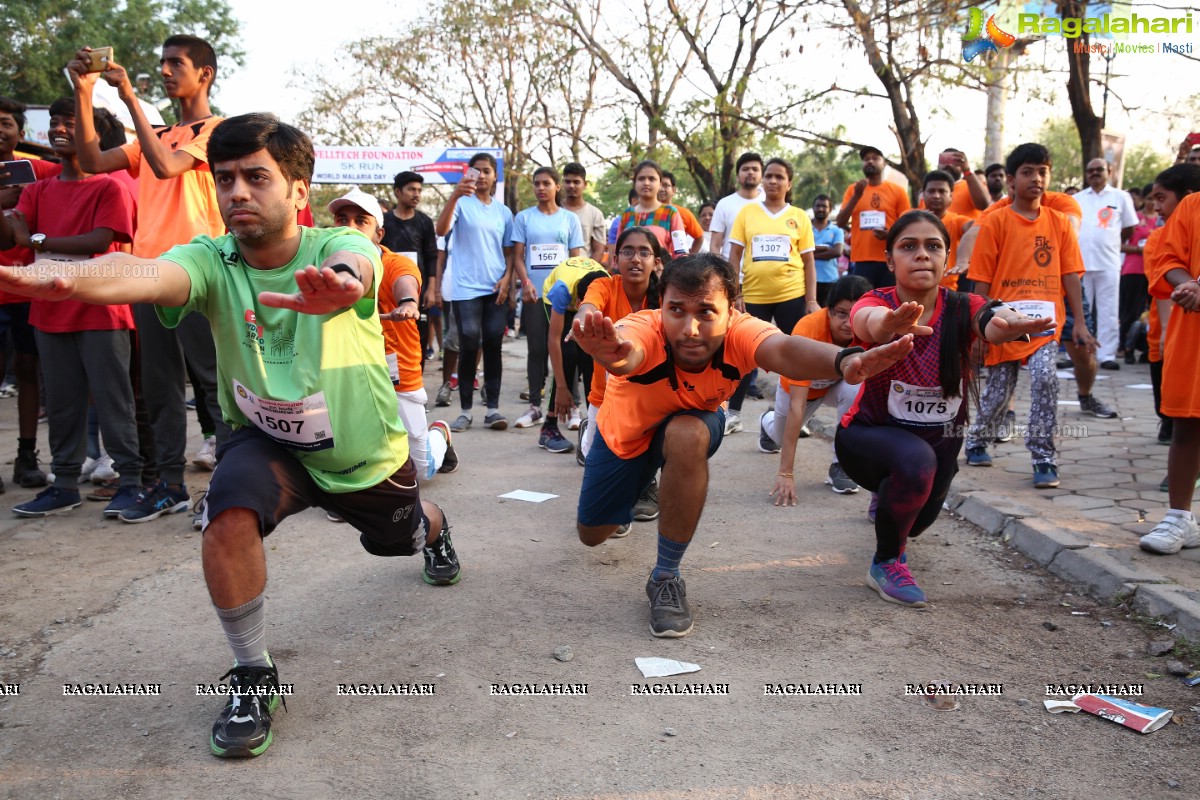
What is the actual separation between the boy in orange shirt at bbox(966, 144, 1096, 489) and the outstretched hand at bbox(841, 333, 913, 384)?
11.4 feet

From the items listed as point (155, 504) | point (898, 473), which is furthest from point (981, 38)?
point (155, 504)

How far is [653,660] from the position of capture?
3.45 m

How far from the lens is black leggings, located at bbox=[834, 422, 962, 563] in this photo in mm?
4062

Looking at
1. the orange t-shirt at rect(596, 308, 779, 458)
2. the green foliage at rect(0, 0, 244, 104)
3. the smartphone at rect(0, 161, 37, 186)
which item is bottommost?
the orange t-shirt at rect(596, 308, 779, 458)

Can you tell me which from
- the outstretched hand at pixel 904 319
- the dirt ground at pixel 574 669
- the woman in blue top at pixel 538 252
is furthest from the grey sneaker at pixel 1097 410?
the outstretched hand at pixel 904 319

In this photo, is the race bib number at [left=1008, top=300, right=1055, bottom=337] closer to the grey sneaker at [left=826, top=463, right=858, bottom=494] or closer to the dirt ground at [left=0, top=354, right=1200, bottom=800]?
the grey sneaker at [left=826, top=463, right=858, bottom=494]

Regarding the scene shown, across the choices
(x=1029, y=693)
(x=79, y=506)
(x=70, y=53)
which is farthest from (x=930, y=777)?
(x=70, y=53)

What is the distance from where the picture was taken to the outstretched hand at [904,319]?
2885mm

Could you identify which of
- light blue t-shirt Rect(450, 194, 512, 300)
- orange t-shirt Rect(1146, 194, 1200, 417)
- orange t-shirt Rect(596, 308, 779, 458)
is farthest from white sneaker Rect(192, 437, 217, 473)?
orange t-shirt Rect(1146, 194, 1200, 417)

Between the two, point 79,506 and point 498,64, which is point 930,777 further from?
point 498,64

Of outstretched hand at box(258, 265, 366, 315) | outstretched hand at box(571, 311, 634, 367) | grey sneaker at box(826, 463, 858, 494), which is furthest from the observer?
grey sneaker at box(826, 463, 858, 494)

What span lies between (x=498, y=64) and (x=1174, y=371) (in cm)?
2377

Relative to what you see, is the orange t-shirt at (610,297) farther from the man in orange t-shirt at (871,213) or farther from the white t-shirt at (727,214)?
the man in orange t-shirt at (871,213)

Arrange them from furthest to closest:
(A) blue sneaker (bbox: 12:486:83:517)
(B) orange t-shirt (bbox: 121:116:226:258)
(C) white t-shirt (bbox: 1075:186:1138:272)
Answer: (C) white t-shirt (bbox: 1075:186:1138:272), (A) blue sneaker (bbox: 12:486:83:517), (B) orange t-shirt (bbox: 121:116:226:258)
